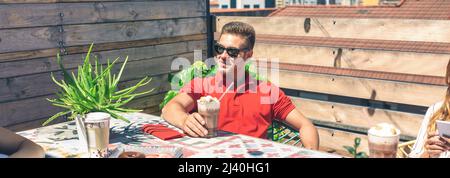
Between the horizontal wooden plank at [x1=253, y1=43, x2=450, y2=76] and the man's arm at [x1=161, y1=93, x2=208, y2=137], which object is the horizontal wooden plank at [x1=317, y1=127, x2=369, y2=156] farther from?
the man's arm at [x1=161, y1=93, x2=208, y2=137]

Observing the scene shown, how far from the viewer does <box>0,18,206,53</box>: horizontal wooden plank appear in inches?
166

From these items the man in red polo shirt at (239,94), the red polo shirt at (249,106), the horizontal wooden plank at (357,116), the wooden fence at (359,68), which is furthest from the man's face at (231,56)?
the horizontal wooden plank at (357,116)

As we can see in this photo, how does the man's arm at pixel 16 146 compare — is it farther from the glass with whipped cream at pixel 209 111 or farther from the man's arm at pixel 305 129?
the man's arm at pixel 305 129

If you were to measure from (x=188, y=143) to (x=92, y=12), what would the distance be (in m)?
2.54

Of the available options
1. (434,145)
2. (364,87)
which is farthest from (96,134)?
(364,87)

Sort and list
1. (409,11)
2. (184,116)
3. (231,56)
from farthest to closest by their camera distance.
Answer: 1. (409,11)
2. (231,56)
3. (184,116)

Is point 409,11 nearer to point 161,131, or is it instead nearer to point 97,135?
point 161,131

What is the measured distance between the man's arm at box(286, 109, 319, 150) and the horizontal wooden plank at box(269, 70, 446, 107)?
153 centimetres

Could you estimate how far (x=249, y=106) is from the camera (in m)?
3.53

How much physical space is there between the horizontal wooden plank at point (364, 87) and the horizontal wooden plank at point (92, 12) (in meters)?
1.36
